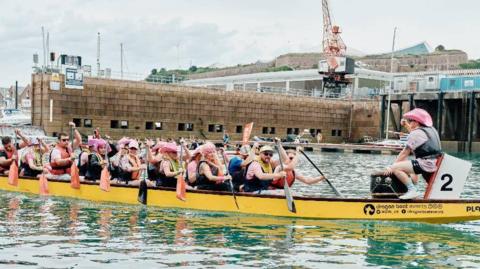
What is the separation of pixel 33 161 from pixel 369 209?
1133cm

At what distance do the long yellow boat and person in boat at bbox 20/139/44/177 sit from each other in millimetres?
4130

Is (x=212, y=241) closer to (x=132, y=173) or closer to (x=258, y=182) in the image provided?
(x=258, y=182)

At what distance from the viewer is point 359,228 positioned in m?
14.4

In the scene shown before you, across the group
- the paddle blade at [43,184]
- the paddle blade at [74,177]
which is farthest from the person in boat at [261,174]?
the paddle blade at [43,184]

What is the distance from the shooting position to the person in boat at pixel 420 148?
13.6 meters

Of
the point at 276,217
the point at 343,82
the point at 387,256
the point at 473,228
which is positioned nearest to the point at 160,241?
the point at 276,217

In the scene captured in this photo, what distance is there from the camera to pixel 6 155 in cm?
2150

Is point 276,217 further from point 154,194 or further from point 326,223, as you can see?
point 154,194

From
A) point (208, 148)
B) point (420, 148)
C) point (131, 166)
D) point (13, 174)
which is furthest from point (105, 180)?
point (420, 148)

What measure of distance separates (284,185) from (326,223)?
1.26 meters

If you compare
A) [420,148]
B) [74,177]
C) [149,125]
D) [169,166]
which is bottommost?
Result: [74,177]

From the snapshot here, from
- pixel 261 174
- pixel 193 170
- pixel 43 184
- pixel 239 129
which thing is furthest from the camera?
pixel 239 129

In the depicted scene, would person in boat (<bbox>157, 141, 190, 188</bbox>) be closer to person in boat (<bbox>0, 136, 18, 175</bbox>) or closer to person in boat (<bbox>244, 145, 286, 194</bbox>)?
person in boat (<bbox>244, 145, 286, 194</bbox>)

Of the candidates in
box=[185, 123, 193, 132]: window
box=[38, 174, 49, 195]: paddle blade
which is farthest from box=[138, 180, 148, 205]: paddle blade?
box=[185, 123, 193, 132]: window
